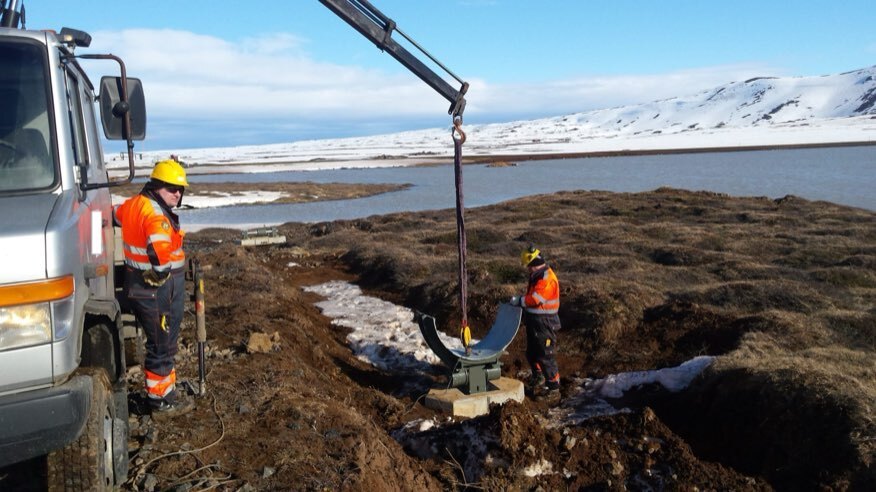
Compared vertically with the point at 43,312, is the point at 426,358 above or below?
below

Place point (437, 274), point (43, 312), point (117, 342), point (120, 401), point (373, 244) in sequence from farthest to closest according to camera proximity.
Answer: point (373, 244)
point (437, 274)
point (120, 401)
point (117, 342)
point (43, 312)

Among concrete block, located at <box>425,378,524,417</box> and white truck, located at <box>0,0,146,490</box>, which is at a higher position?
white truck, located at <box>0,0,146,490</box>

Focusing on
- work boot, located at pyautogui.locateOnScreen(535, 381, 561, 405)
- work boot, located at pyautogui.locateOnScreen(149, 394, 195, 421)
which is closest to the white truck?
work boot, located at pyautogui.locateOnScreen(149, 394, 195, 421)

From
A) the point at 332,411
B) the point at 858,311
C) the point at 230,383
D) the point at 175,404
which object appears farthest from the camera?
the point at 858,311

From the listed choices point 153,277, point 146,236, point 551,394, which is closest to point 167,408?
point 153,277

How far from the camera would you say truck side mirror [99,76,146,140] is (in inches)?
179

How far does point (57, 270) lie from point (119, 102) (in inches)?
57.3

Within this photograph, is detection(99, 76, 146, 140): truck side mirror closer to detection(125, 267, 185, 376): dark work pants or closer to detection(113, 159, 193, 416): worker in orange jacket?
detection(113, 159, 193, 416): worker in orange jacket

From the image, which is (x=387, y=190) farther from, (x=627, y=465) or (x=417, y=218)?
(x=627, y=465)

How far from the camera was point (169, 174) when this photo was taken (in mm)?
5609

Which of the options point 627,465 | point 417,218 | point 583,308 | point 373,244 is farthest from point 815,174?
point 627,465

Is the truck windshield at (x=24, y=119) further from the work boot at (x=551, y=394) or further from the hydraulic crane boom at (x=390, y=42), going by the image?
the work boot at (x=551, y=394)

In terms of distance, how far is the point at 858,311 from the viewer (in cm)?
1209

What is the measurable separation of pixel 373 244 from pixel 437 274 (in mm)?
5836
